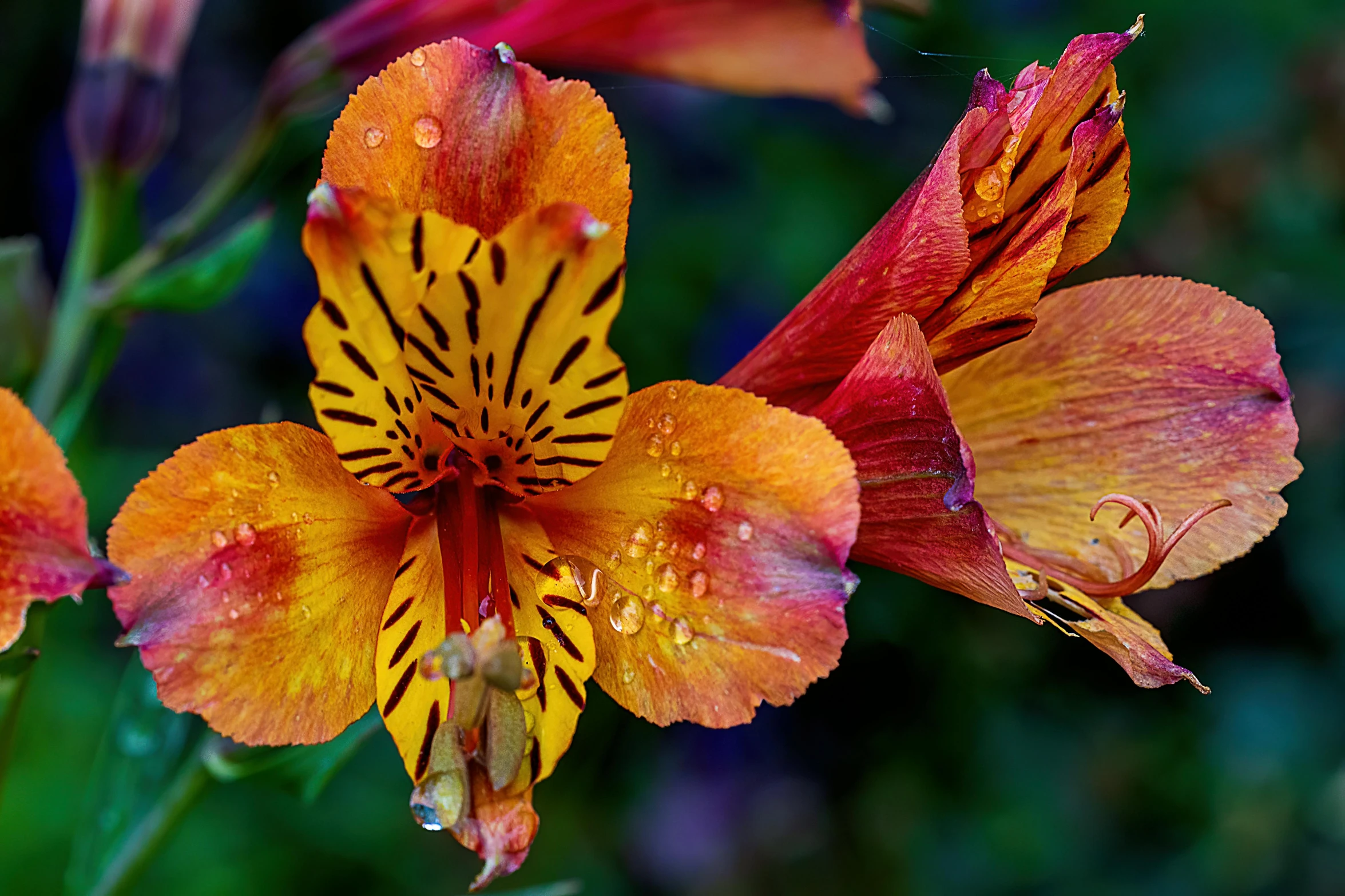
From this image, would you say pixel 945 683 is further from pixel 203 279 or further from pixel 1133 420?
pixel 203 279

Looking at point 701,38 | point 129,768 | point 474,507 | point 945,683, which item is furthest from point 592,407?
point 945,683

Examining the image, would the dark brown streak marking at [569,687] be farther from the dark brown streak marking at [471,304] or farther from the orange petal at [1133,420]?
the orange petal at [1133,420]

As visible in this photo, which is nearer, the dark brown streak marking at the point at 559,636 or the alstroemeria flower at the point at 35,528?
the alstroemeria flower at the point at 35,528

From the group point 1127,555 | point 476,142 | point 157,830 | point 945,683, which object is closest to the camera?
point 476,142

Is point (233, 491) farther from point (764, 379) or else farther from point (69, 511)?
point (764, 379)

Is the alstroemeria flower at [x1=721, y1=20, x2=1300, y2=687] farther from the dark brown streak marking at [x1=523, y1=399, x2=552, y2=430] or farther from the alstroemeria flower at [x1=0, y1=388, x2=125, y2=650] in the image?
the alstroemeria flower at [x1=0, y1=388, x2=125, y2=650]

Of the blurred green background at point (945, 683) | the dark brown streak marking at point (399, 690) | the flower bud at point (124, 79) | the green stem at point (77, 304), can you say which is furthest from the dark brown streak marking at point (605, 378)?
the blurred green background at point (945, 683)
